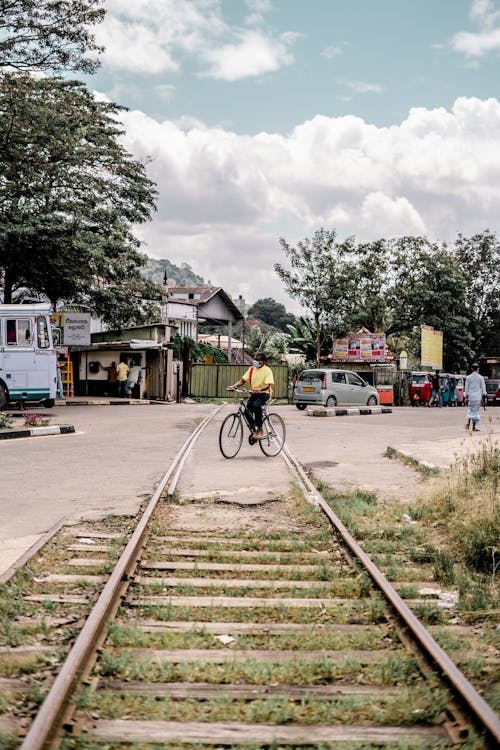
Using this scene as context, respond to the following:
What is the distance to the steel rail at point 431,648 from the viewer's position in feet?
10.4

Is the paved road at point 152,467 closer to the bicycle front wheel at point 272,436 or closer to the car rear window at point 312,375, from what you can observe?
the bicycle front wheel at point 272,436

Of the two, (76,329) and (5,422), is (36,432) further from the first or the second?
(76,329)

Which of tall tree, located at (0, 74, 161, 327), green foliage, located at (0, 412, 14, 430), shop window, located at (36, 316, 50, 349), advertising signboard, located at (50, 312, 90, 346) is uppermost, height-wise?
tall tree, located at (0, 74, 161, 327)

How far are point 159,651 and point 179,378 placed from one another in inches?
1304

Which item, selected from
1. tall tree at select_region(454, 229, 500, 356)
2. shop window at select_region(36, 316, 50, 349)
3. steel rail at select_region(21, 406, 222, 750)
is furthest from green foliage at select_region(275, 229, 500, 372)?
steel rail at select_region(21, 406, 222, 750)

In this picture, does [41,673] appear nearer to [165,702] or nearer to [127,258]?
[165,702]

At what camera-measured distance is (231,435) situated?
12734 mm

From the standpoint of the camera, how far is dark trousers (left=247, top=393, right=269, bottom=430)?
12.8m

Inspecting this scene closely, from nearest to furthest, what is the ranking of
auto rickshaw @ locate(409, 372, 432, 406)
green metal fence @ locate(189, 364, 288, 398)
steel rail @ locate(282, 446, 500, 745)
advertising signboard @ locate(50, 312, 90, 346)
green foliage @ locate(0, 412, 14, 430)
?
steel rail @ locate(282, 446, 500, 745), green foliage @ locate(0, 412, 14, 430), advertising signboard @ locate(50, 312, 90, 346), auto rickshaw @ locate(409, 372, 432, 406), green metal fence @ locate(189, 364, 288, 398)

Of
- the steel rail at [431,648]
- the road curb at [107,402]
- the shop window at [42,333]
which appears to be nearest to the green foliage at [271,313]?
the road curb at [107,402]

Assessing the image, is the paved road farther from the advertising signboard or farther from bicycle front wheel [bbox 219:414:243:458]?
the advertising signboard

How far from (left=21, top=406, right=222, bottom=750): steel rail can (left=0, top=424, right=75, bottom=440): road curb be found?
10.9 metres

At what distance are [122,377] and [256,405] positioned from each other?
75.9 ft

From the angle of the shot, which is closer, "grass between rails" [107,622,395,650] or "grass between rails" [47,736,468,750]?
"grass between rails" [47,736,468,750]
